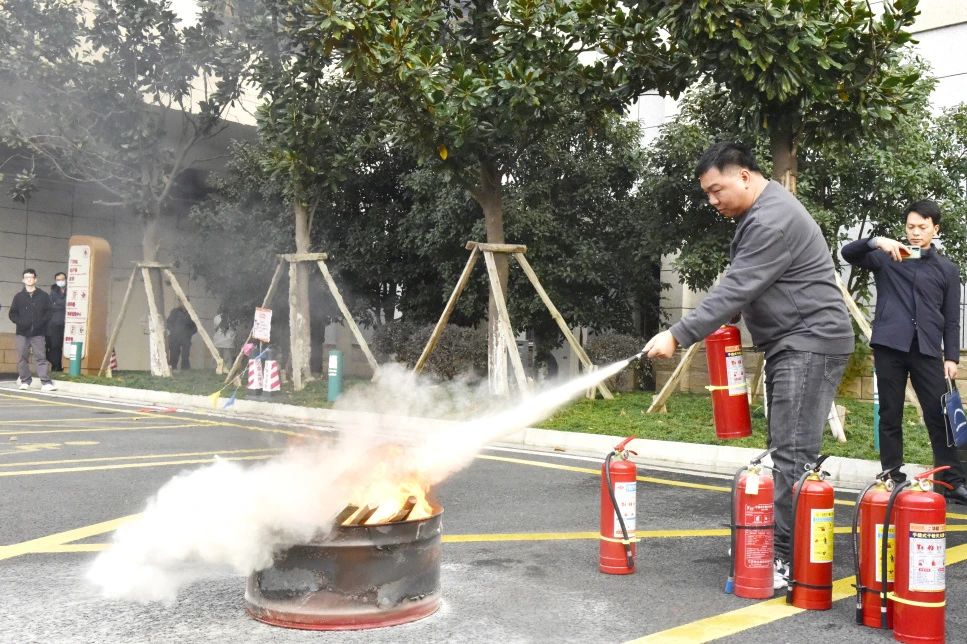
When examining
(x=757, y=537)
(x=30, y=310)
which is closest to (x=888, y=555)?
(x=757, y=537)

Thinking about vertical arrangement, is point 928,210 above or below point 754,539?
above

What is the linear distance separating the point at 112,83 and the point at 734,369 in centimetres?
1712

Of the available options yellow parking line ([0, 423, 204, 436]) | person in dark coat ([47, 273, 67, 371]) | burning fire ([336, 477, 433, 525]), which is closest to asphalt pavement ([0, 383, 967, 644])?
burning fire ([336, 477, 433, 525])

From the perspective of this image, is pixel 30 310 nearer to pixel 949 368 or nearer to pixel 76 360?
pixel 76 360

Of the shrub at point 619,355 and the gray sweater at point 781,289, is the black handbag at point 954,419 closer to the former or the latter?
the gray sweater at point 781,289

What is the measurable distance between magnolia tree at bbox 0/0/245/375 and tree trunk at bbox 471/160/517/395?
6.32 metres

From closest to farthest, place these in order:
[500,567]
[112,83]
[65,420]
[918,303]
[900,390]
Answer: [500,567] < [918,303] < [900,390] < [65,420] < [112,83]

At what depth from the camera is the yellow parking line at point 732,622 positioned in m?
3.59

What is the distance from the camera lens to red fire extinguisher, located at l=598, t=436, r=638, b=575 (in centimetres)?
455

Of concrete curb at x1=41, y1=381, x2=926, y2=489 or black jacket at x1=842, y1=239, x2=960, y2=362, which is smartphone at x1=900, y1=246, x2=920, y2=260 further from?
concrete curb at x1=41, y1=381, x2=926, y2=489

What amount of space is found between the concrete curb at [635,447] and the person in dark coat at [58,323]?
7.88 m

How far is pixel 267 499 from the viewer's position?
398 cm

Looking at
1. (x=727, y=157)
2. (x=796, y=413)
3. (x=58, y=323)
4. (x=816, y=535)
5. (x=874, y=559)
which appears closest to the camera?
(x=874, y=559)

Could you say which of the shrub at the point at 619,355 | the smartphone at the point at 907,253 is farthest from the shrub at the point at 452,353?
the smartphone at the point at 907,253
